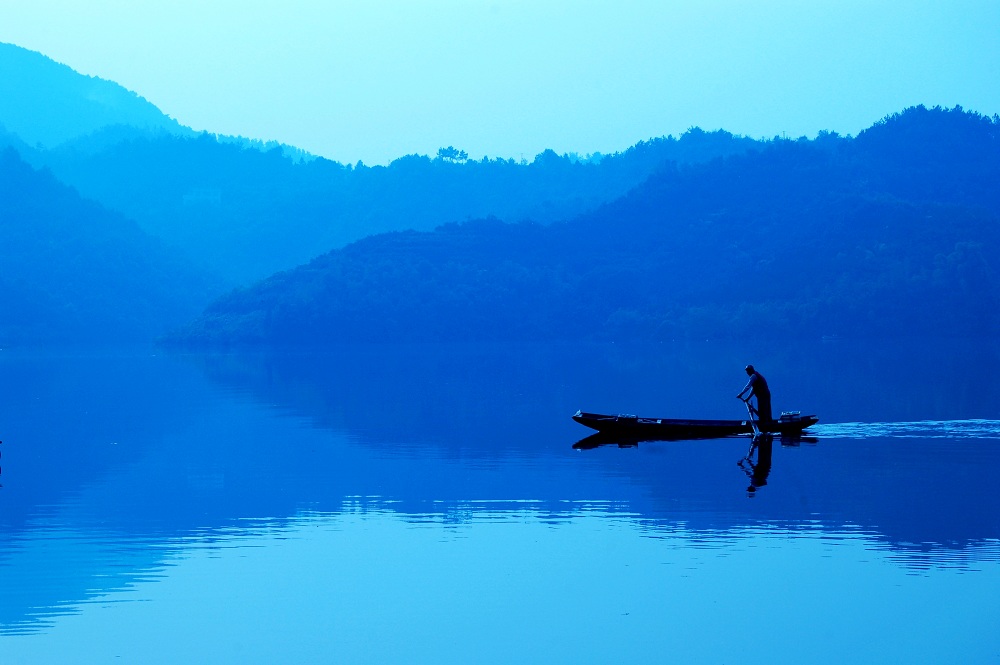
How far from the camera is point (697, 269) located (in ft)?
461

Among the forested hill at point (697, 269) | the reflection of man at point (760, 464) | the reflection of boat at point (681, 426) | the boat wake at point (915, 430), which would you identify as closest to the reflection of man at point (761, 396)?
the reflection of boat at point (681, 426)

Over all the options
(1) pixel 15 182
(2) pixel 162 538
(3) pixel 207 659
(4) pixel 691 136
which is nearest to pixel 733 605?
(3) pixel 207 659

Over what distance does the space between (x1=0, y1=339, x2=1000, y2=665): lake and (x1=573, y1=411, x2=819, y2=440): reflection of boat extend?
364mm

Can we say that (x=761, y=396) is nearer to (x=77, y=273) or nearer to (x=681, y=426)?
(x=681, y=426)

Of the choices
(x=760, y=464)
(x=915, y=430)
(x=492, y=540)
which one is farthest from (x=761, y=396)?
(x=492, y=540)

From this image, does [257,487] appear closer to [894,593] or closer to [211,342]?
[894,593]

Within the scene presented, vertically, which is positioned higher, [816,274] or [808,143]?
[808,143]

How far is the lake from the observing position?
47.3 feet

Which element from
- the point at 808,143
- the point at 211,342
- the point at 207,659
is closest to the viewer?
the point at 207,659

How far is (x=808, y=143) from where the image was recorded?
542ft

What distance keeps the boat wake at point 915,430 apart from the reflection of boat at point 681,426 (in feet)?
4.17

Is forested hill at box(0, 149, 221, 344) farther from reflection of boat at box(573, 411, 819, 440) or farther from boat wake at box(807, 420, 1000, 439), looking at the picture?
boat wake at box(807, 420, 1000, 439)

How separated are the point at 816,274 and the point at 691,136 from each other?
65.2 m

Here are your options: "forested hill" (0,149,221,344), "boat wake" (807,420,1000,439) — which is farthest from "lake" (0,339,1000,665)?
"forested hill" (0,149,221,344)
